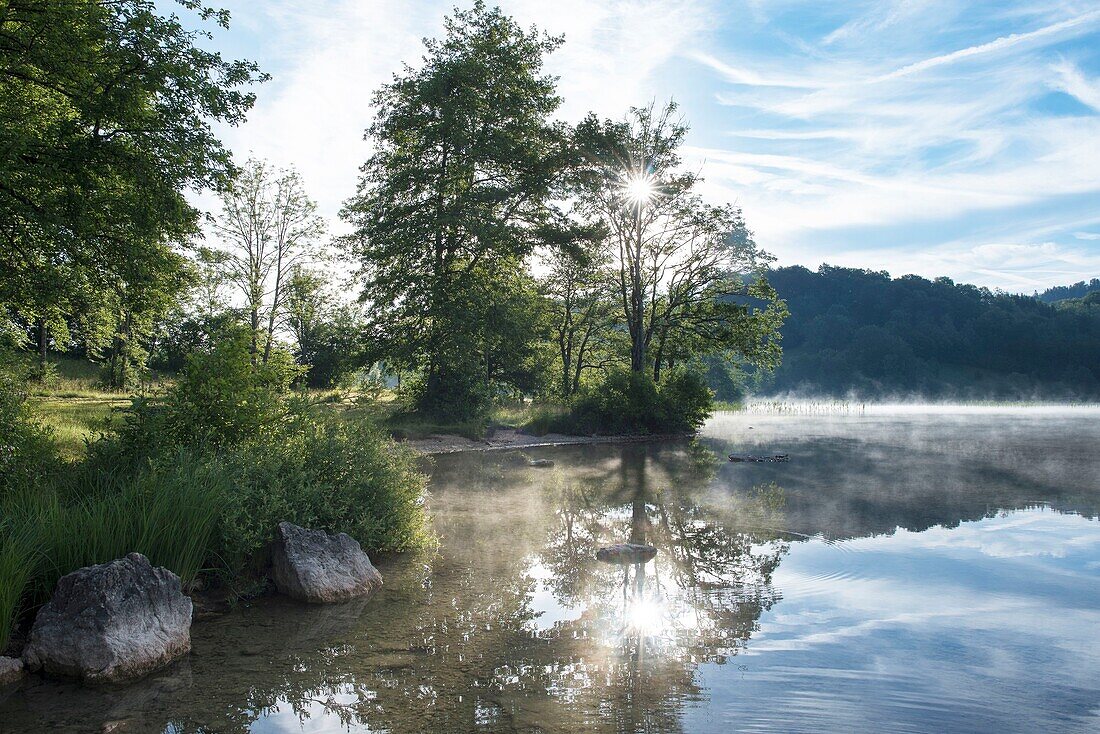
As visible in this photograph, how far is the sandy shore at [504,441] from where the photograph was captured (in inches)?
861

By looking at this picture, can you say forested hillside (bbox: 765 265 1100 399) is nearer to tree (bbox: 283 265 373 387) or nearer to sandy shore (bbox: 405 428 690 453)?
tree (bbox: 283 265 373 387)

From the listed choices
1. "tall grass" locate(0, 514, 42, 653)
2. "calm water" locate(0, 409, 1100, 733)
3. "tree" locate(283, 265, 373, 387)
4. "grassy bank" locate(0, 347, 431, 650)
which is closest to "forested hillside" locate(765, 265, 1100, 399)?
"tree" locate(283, 265, 373, 387)

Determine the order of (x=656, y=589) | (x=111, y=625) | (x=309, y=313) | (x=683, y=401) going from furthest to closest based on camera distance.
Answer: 1. (x=309, y=313)
2. (x=683, y=401)
3. (x=656, y=589)
4. (x=111, y=625)

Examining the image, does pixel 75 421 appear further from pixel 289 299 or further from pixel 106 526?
pixel 289 299

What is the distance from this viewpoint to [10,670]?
4.87m

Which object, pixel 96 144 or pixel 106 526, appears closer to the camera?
pixel 106 526

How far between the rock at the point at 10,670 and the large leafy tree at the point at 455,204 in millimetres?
20118

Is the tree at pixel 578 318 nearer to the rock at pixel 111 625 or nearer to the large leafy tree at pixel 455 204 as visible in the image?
the large leafy tree at pixel 455 204

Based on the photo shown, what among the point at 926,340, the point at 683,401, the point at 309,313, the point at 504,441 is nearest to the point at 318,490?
the point at 504,441

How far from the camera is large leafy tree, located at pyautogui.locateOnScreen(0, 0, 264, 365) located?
1234 centimetres

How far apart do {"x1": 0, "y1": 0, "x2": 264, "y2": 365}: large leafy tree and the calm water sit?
889 cm

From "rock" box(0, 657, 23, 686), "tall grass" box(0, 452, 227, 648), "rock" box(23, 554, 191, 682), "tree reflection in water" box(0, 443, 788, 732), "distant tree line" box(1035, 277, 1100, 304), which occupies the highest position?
"distant tree line" box(1035, 277, 1100, 304)

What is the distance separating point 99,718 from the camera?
438 centimetres

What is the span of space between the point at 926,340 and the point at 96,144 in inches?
4376
